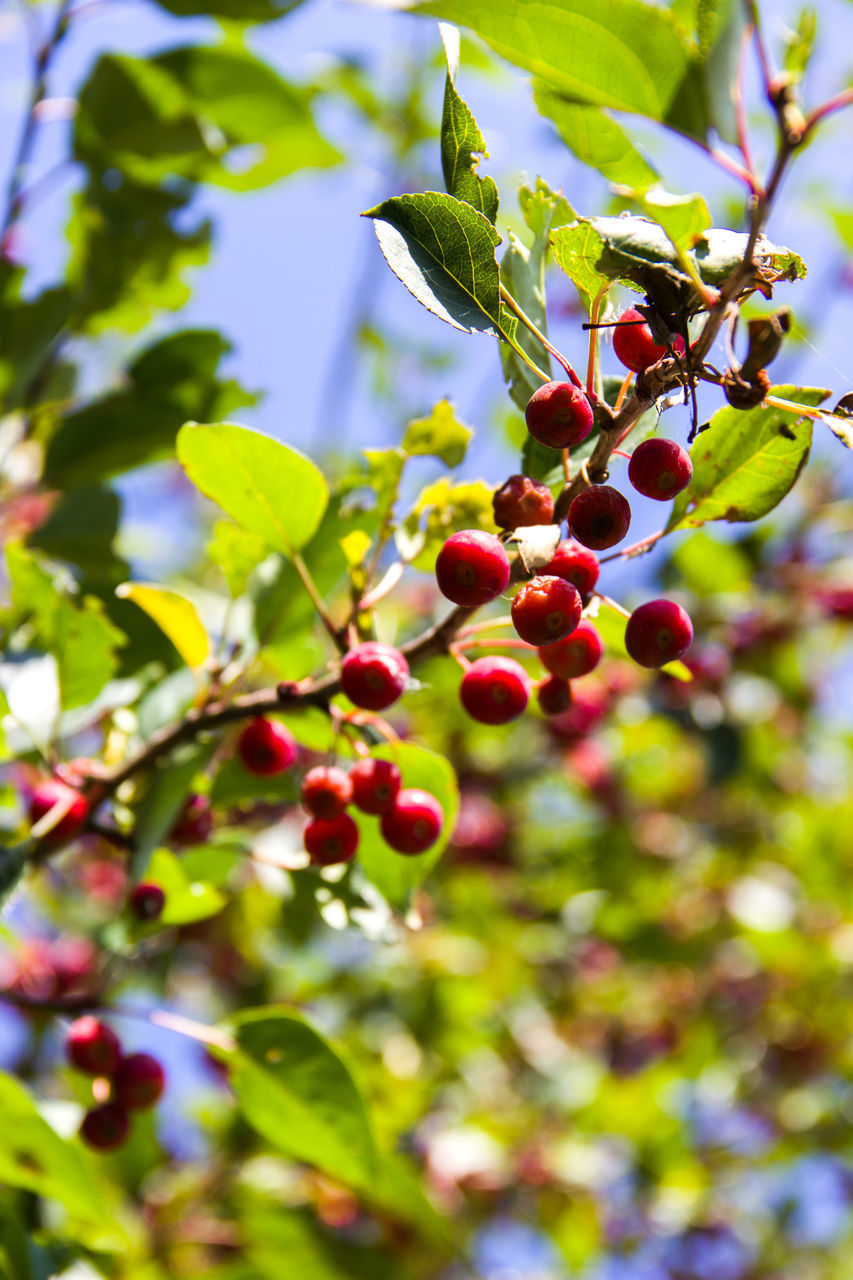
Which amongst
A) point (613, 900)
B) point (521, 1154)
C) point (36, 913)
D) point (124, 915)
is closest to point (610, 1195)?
point (521, 1154)

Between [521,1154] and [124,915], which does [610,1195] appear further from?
[124,915]

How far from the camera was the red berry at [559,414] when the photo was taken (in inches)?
44.3

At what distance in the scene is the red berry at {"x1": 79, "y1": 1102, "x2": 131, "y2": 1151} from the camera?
70.8 inches

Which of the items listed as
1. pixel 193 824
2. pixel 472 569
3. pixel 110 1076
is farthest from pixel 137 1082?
pixel 472 569

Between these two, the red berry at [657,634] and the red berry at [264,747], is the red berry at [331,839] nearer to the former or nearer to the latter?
the red berry at [264,747]

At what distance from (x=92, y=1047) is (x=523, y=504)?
4.05 ft

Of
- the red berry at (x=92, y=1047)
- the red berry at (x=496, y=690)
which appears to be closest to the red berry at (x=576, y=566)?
the red berry at (x=496, y=690)

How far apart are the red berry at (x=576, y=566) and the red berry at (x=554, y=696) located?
0.94 ft

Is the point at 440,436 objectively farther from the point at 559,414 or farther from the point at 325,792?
the point at 325,792

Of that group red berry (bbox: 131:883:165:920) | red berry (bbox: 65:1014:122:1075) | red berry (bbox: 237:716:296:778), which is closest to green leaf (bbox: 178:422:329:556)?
red berry (bbox: 237:716:296:778)

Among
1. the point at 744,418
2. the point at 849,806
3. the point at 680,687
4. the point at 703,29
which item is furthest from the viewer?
the point at 849,806

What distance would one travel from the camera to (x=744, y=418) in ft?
4.06

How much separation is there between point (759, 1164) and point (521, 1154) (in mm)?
1142

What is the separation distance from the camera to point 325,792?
1.42 m
